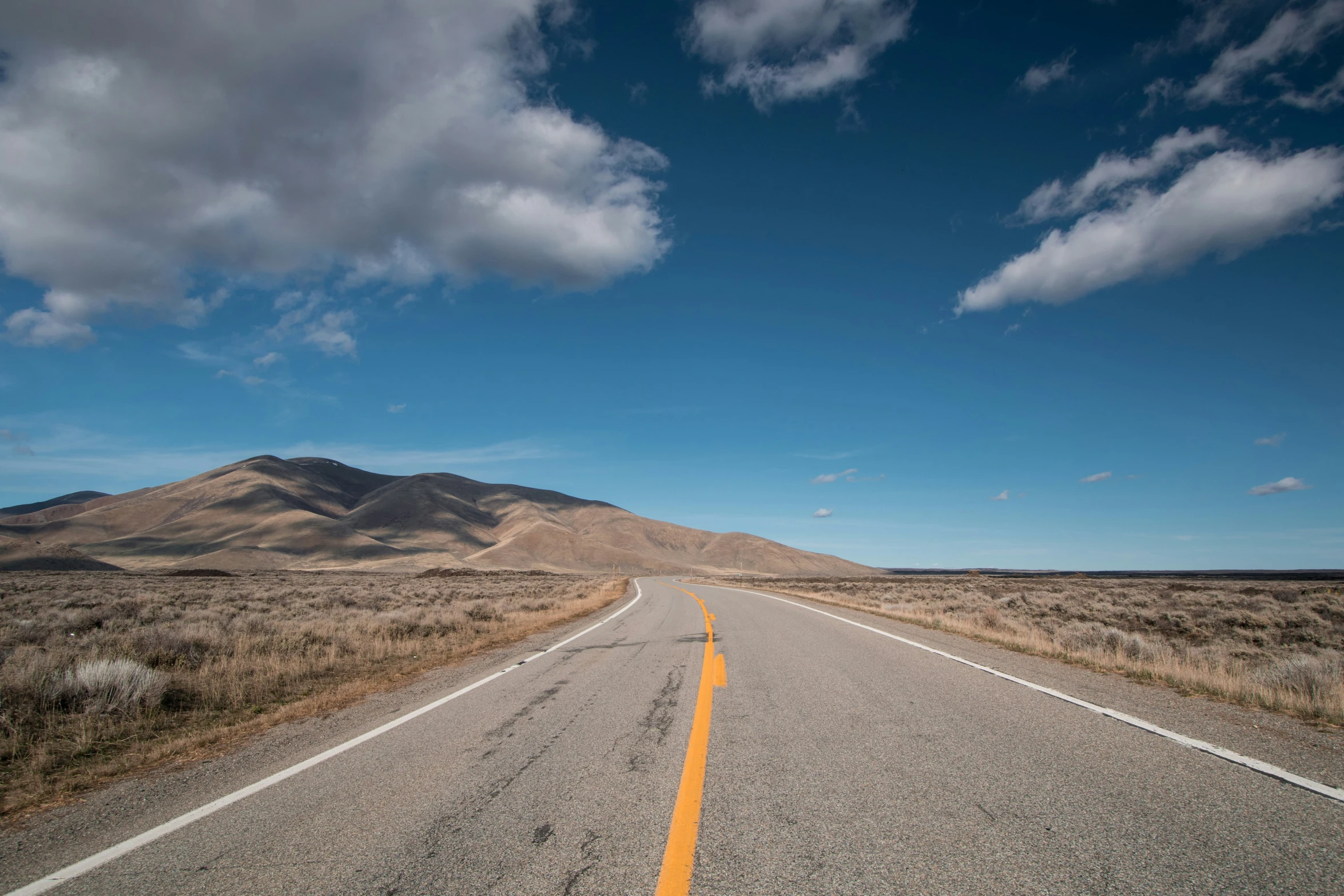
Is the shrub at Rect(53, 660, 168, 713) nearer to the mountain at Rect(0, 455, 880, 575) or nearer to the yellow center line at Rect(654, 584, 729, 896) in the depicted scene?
the yellow center line at Rect(654, 584, 729, 896)

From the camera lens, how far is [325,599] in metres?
23.2

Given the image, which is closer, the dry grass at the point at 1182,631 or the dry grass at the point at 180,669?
the dry grass at the point at 180,669

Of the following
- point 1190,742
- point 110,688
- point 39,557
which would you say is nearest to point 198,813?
point 110,688

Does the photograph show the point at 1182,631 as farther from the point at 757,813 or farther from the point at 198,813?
the point at 198,813

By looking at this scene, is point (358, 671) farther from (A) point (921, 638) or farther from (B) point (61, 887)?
(A) point (921, 638)

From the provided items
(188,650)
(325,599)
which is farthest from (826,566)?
(188,650)

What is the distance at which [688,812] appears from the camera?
3893 millimetres

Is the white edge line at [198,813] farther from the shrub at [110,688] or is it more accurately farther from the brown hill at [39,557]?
the brown hill at [39,557]

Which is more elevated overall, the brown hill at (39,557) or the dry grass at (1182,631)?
the dry grass at (1182,631)

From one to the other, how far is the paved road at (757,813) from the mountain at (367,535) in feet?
329

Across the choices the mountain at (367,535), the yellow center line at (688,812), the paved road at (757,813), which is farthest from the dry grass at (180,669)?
the mountain at (367,535)

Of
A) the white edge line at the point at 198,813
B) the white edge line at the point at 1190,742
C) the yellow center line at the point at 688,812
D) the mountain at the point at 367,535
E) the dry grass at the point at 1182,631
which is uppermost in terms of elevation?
the mountain at the point at 367,535

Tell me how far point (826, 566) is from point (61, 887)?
598 feet

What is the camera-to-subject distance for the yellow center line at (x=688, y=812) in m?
3.06
